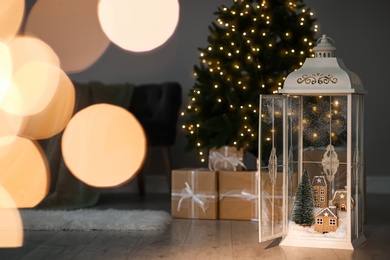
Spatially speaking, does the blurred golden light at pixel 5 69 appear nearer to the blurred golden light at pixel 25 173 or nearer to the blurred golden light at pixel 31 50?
the blurred golden light at pixel 31 50

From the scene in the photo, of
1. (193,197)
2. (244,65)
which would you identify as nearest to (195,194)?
(193,197)

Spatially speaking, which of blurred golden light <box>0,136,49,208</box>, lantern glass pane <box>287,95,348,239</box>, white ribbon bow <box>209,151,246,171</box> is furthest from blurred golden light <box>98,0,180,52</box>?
lantern glass pane <box>287,95,348,239</box>

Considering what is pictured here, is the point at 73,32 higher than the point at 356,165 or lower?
higher

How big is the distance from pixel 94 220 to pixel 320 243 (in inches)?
50.8

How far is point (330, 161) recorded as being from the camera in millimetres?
3113

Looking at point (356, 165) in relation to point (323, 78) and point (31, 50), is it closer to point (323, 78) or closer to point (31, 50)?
point (323, 78)

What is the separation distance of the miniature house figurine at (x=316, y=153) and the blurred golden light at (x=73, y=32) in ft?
9.14

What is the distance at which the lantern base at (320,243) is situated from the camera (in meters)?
3.04

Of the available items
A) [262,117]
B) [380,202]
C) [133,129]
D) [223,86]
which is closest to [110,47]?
[133,129]

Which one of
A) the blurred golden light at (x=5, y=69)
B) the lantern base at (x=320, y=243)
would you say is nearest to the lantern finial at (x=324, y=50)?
the lantern base at (x=320, y=243)

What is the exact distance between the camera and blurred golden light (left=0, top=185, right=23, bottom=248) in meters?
3.25

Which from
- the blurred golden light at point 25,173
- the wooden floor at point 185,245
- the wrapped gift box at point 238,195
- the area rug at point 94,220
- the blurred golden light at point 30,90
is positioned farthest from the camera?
the blurred golden light at point 30,90

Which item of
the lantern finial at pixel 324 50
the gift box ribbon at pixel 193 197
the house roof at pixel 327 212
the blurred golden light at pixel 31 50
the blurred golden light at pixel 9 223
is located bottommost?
the blurred golden light at pixel 9 223

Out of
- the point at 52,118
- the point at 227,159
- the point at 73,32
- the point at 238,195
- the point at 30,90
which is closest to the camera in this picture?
the point at 238,195
